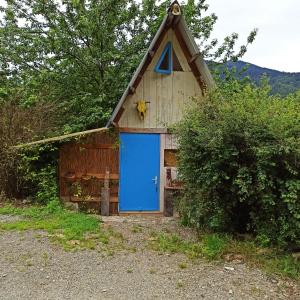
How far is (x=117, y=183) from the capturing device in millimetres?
10312

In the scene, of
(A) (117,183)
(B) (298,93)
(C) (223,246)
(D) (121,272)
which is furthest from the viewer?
(A) (117,183)

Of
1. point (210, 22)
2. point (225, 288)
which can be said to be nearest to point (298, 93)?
point (225, 288)

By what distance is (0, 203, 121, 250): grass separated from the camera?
21.2ft

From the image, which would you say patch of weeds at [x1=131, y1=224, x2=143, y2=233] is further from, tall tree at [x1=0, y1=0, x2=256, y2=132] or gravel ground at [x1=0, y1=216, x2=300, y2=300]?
tall tree at [x1=0, y1=0, x2=256, y2=132]

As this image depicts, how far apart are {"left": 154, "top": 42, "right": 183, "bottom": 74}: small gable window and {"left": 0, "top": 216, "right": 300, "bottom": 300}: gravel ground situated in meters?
5.76

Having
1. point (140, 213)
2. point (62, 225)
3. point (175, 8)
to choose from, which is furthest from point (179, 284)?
point (175, 8)

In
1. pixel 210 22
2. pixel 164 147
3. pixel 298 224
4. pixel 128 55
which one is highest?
pixel 210 22

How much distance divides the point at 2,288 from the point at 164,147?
660 cm

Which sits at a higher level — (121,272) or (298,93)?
(298,93)

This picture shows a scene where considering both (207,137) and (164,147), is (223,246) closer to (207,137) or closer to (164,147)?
(207,137)

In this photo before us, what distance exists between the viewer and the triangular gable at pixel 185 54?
31.6 ft

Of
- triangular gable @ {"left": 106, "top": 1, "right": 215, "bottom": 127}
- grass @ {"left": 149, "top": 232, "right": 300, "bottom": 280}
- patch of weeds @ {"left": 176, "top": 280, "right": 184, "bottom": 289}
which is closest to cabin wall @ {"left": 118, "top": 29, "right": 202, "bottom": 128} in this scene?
triangular gable @ {"left": 106, "top": 1, "right": 215, "bottom": 127}

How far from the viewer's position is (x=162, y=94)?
10352 millimetres

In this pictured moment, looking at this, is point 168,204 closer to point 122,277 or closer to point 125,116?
point 125,116
